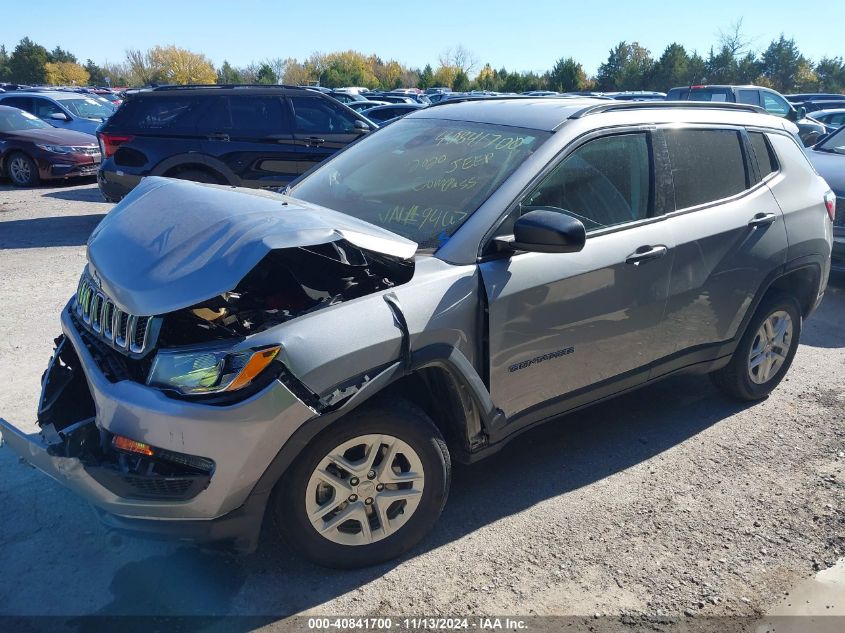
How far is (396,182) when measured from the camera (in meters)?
3.82

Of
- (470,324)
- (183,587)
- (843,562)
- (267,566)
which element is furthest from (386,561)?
(843,562)

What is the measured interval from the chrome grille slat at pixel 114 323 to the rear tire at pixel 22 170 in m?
11.8

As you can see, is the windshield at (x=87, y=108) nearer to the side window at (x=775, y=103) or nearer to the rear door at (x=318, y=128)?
the rear door at (x=318, y=128)

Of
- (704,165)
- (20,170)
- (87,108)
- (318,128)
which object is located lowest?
(20,170)

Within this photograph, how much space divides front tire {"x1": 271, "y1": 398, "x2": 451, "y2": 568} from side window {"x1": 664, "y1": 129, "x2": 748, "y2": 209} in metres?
2.03

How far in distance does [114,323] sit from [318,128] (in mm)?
7371

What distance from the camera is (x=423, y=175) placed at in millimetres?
3748

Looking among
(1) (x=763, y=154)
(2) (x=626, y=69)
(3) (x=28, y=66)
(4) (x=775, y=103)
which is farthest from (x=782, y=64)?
(3) (x=28, y=66)

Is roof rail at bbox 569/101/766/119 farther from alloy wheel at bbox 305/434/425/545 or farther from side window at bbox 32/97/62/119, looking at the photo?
side window at bbox 32/97/62/119

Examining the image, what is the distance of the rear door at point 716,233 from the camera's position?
3.95 m

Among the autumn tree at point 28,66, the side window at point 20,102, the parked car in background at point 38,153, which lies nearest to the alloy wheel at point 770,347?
the parked car in background at point 38,153

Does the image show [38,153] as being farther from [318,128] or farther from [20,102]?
[318,128]

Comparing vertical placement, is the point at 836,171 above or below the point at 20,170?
above

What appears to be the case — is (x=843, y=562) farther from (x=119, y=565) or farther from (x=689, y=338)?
(x=119, y=565)
